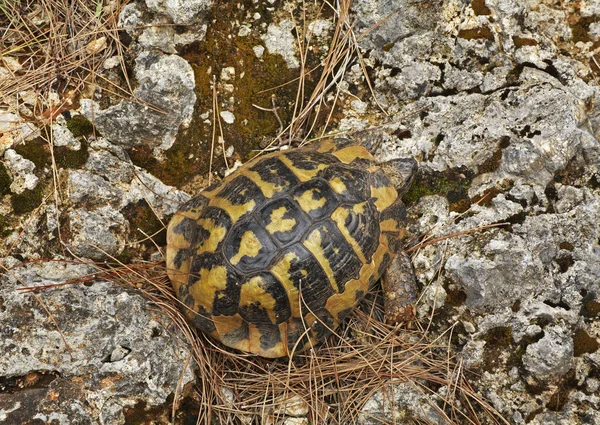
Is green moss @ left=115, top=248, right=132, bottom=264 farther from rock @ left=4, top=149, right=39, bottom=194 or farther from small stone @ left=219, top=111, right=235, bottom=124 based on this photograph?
small stone @ left=219, top=111, right=235, bottom=124

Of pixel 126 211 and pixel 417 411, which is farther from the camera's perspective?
pixel 126 211

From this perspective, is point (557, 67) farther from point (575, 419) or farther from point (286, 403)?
point (286, 403)

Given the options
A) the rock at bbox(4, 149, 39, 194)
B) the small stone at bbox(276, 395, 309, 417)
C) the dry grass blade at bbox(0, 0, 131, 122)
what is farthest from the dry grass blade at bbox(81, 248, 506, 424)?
the dry grass blade at bbox(0, 0, 131, 122)

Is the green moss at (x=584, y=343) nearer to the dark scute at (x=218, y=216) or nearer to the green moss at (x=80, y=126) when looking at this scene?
the dark scute at (x=218, y=216)

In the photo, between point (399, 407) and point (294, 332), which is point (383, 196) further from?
point (399, 407)

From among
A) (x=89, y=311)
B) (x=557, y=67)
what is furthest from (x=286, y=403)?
(x=557, y=67)

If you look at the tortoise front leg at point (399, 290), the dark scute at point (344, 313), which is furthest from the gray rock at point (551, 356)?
the dark scute at point (344, 313)
